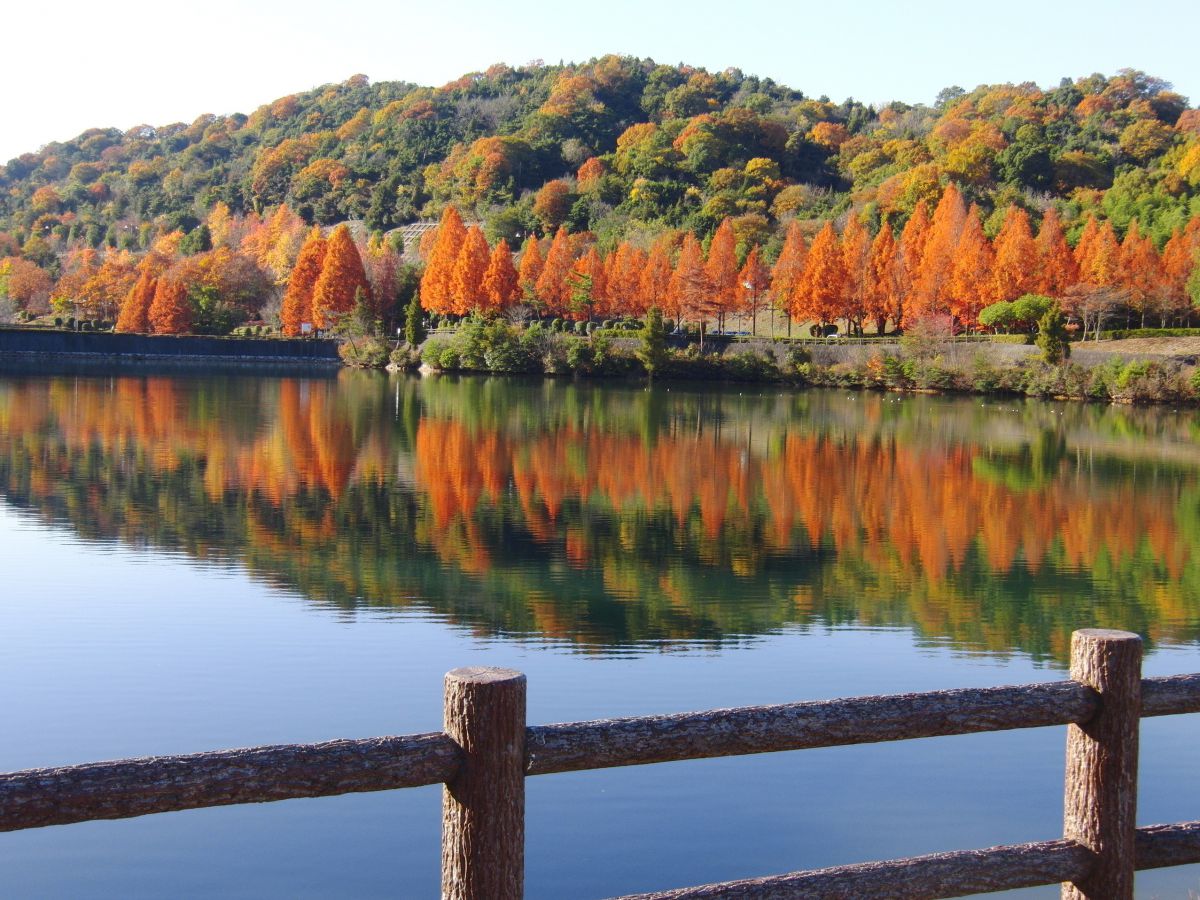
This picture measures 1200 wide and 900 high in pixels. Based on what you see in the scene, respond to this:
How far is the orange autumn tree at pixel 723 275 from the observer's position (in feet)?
177

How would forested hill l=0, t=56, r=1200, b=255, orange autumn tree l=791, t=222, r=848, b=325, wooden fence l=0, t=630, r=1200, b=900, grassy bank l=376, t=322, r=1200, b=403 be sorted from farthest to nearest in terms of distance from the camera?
forested hill l=0, t=56, r=1200, b=255
orange autumn tree l=791, t=222, r=848, b=325
grassy bank l=376, t=322, r=1200, b=403
wooden fence l=0, t=630, r=1200, b=900

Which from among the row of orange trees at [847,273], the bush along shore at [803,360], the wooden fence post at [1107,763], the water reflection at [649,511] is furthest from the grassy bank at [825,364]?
the wooden fence post at [1107,763]

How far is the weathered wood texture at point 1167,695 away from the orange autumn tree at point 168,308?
2498 inches

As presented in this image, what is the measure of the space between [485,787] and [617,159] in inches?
3571

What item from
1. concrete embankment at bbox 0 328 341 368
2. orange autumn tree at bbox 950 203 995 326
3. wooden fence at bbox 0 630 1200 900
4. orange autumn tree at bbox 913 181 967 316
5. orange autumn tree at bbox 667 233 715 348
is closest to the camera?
wooden fence at bbox 0 630 1200 900

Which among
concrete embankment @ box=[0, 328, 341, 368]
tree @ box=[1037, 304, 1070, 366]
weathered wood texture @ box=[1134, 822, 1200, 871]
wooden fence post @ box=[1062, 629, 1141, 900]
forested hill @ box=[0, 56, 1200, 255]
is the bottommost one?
weathered wood texture @ box=[1134, 822, 1200, 871]

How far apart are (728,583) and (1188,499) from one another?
36.7 feet

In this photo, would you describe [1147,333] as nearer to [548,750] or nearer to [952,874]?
[952,874]

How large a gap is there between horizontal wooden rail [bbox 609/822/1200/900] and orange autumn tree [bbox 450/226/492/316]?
55.7 m

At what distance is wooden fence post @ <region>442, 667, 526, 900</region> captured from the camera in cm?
281

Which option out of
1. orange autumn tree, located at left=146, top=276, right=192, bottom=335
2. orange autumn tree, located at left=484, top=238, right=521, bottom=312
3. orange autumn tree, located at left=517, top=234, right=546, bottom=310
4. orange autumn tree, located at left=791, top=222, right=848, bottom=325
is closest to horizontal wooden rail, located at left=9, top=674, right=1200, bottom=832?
orange autumn tree, located at left=791, top=222, right=848, bottom=325

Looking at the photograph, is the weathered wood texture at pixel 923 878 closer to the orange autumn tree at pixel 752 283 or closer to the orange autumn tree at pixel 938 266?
the orange autumn tree at pixel 938 266

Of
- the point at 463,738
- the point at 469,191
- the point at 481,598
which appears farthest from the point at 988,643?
the point at 469,191

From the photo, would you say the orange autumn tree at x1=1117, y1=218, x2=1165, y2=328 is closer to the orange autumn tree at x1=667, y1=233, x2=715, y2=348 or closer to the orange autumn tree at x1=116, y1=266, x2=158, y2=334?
the orange autumn tree at x1=667, y1=233, x2=715, y2=348
